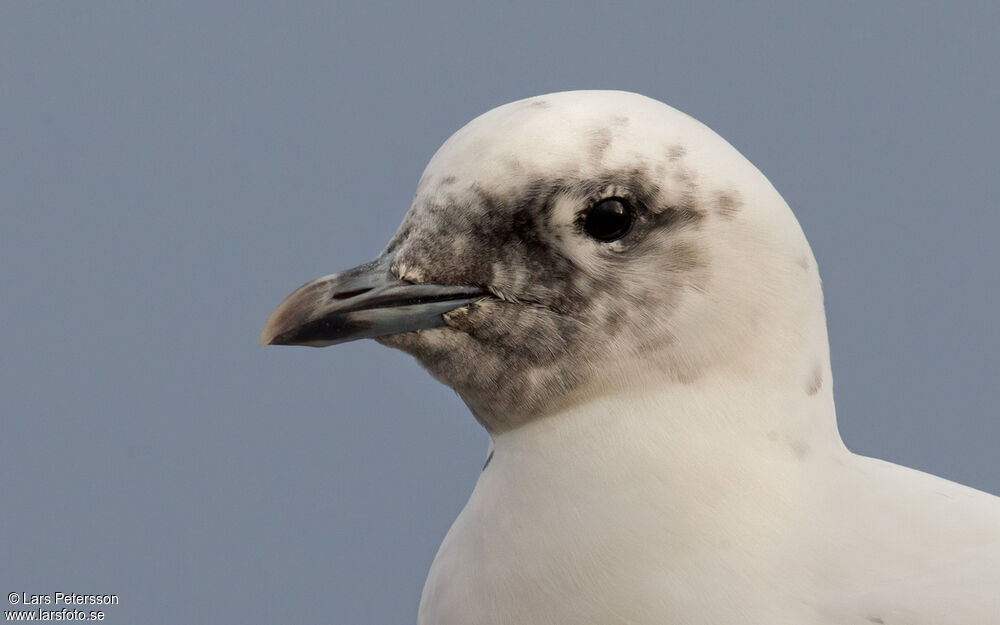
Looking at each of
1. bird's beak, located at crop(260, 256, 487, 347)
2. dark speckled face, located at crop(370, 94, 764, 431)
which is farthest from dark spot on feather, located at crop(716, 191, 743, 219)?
bird's beak, located at crop(260, 256, 487, 347)

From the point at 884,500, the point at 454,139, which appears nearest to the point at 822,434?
the point at 884,500

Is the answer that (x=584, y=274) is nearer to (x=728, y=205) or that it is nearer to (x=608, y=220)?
(x=608, y=220)

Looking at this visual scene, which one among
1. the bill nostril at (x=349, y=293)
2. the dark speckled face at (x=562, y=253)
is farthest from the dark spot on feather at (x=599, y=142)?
the bill nostril at (x=349, y=293)

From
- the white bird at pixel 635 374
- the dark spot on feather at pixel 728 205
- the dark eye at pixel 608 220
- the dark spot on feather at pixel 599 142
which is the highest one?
the dark spot on feather at pixel 599 142

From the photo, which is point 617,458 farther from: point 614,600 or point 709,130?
point 709,130

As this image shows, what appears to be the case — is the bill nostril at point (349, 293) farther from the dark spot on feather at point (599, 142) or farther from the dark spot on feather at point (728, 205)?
the dark spot on feather at point (728, 205)

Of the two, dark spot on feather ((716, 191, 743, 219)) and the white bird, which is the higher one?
dark spot on feather ((716, 191, 743, 219))

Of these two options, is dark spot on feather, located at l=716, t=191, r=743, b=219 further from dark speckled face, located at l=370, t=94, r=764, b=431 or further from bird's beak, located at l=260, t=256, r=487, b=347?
bird's beak, located at l=260, t=256, r=487, b=347

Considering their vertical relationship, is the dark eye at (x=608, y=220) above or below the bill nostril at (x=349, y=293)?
above
